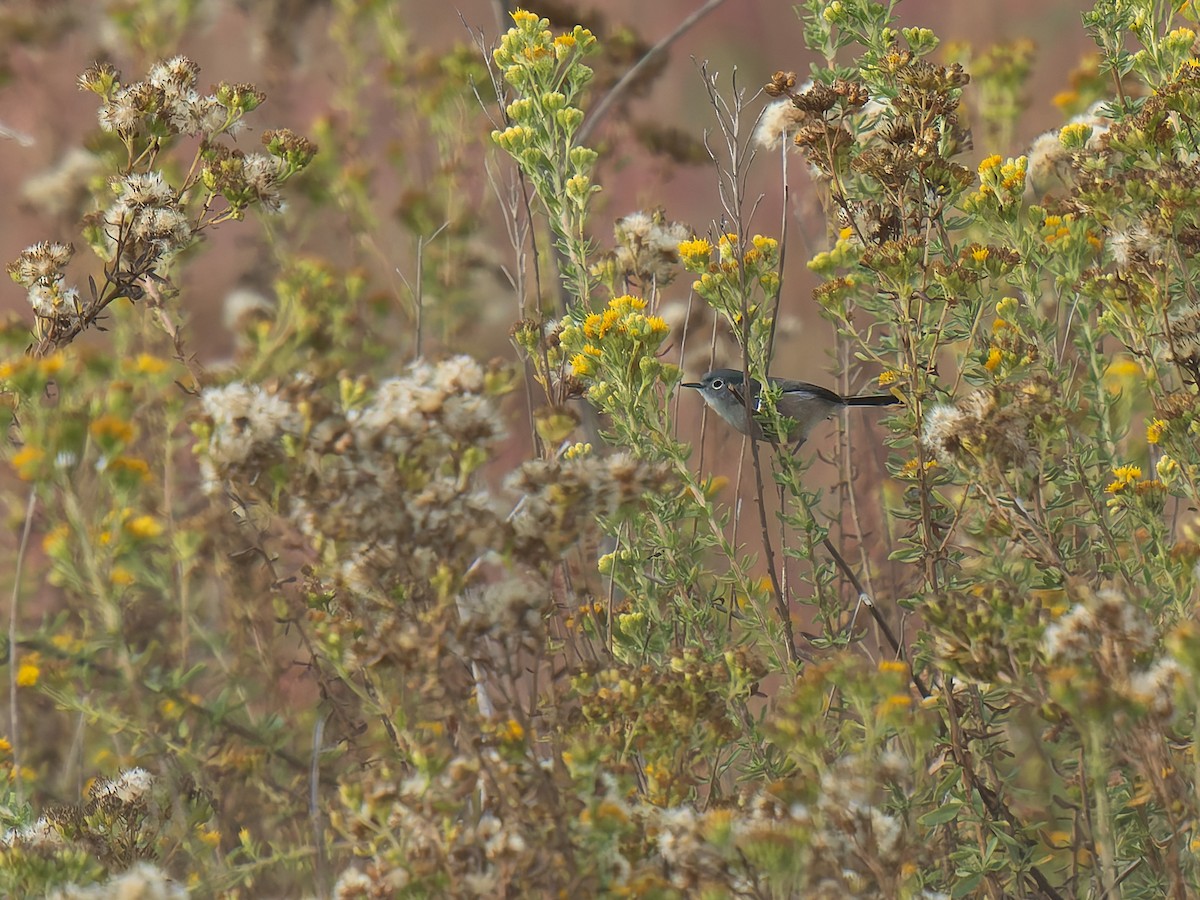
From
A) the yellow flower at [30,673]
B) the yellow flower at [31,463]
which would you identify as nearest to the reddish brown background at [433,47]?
the yellow flower at [30,673]

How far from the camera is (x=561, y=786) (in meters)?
1.69

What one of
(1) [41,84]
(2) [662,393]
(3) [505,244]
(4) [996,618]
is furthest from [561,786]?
(3) [505,244]

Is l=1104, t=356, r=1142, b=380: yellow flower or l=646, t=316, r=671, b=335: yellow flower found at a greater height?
l=1104, t=356, r=1142, b=380: yellow flower

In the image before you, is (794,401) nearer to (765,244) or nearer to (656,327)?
(765,244)

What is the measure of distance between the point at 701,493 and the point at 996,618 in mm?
867

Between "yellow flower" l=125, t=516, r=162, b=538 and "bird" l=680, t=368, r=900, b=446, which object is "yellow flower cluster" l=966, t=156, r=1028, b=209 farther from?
"yellow flower" l=125, t=516, r=162, b=538

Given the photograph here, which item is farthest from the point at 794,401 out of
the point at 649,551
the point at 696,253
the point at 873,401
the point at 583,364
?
the point at 583,364

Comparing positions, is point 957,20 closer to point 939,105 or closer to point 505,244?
point 505,244

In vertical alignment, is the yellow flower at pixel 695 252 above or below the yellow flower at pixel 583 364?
above

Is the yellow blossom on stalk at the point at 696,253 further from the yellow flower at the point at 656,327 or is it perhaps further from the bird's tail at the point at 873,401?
the bird's tail at the point at 873,401

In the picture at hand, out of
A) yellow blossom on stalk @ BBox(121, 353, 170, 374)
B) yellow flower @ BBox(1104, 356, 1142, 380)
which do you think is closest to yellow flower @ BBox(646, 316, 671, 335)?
yellow blossom on stalk @ BBox(121, 353, 170, 374)

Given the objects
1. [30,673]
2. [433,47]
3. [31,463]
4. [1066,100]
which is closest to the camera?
[31,463]

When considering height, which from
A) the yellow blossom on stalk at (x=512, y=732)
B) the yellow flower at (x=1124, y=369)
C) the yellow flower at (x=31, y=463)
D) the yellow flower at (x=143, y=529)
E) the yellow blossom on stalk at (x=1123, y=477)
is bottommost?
the yellow blossom on stalk at (x=512, y=732)

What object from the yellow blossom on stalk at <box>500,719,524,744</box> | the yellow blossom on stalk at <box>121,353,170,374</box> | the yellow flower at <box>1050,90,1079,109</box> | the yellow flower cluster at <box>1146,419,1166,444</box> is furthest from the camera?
the yellow flower at <box>1050,90,1079,109</box>
